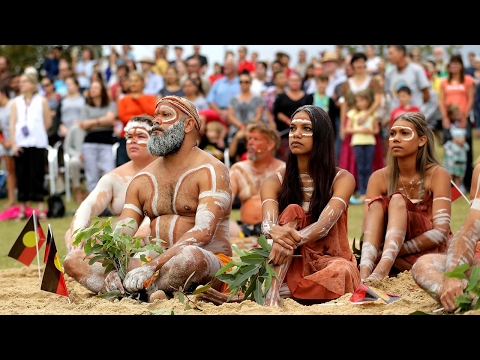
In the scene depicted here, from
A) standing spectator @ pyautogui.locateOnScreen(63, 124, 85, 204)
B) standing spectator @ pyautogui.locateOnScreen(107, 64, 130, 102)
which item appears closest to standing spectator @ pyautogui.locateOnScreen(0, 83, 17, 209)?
standing spectator @ pyautogui.locateOnScreen(63, 124, 85, 204)

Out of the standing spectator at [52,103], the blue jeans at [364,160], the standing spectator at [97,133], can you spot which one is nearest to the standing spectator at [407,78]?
the blue jeans at [364,160]

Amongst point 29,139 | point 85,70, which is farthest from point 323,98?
point 85,70

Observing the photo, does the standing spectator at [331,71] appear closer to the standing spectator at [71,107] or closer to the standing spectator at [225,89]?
the standing spectator at [225,89]

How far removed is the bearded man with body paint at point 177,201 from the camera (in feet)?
20.8

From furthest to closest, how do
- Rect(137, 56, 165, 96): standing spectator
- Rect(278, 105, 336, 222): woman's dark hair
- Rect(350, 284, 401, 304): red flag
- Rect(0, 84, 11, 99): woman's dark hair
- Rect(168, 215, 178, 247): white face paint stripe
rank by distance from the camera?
Rect(137, 56, 165, 96): standing spectator < Rect(0, 84, 11, 99): woman's dark hair < Rect(168, 215, 178, 247): white face paint stripe < Rect(278, 105, 336, 222): woman's dark hair < Rect(350, 284, 401, 304): red flag

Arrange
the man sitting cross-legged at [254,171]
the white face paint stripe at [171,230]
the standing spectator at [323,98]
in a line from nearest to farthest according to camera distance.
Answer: the white face paint stripe at [171,230] → the man sitting cross-legged at [254,171] → the standing spectator at [323,98]

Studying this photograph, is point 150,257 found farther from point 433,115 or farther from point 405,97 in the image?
point 433,115

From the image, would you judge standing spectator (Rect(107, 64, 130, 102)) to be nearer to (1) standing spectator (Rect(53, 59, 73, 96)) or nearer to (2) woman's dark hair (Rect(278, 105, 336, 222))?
(1) standing spectator (Rect(53, 59, 73, 96))

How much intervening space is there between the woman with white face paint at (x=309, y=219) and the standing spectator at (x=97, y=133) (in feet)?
24.1

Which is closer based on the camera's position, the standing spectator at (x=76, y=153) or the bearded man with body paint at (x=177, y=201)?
the bearded man with body paint at (x=177, y=201)

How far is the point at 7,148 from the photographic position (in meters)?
13.9

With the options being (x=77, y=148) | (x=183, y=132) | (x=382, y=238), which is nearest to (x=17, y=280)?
(x=183, y=132)

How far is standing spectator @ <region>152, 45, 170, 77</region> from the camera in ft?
57.1

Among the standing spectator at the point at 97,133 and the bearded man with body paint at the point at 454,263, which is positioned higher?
the standing spectator at the point at 97,133
